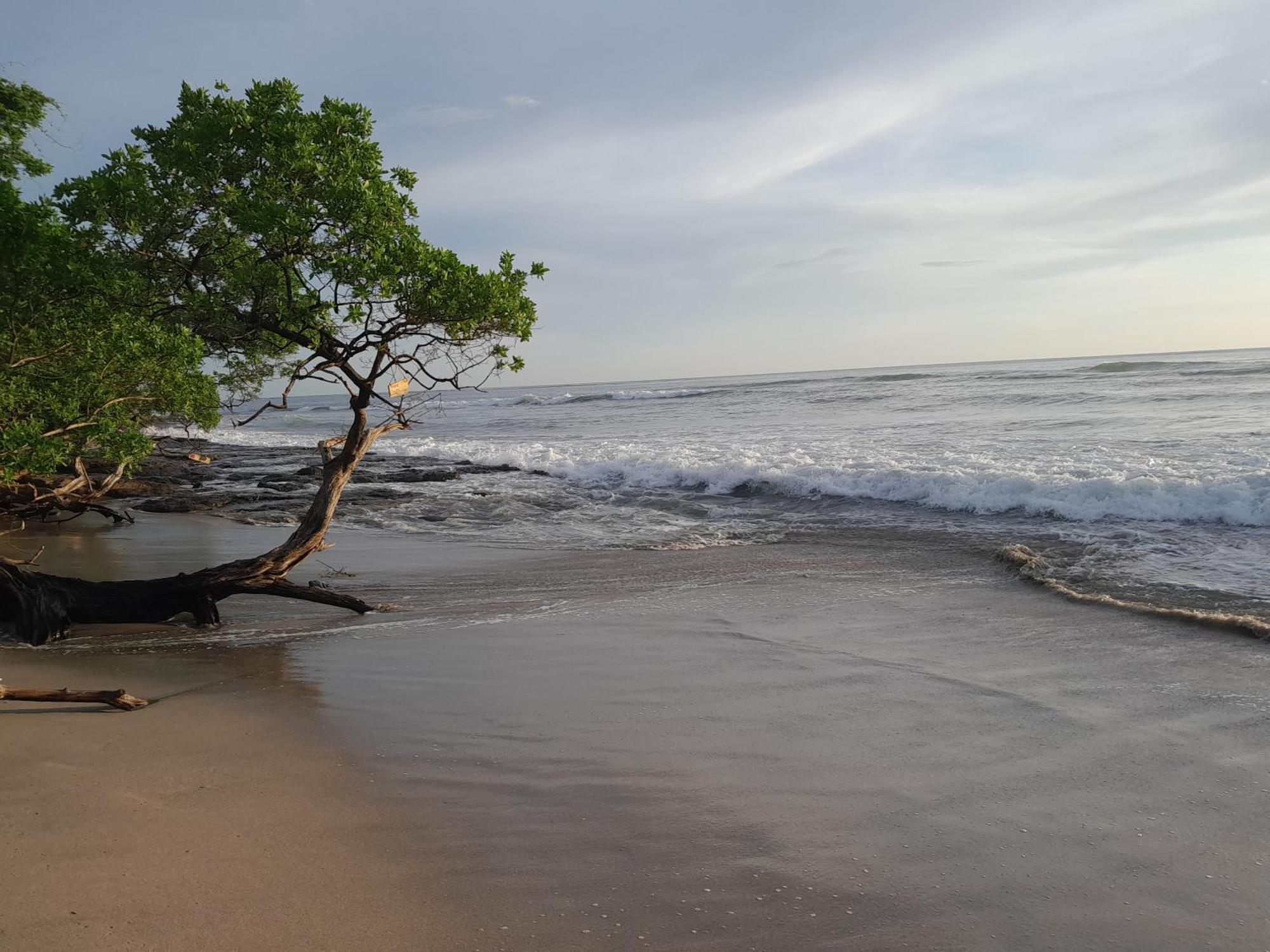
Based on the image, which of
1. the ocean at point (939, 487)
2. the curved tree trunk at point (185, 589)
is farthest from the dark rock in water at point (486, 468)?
the curved tree trunk at point (185, 589)

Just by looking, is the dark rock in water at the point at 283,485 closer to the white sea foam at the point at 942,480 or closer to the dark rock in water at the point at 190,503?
the dark rock in water at the point at 190,503

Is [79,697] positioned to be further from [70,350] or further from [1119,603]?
[1119,603]

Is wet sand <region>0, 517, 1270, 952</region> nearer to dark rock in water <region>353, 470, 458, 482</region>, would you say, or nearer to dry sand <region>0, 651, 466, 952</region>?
dry sand <region>0, 651, 466, 952</region>

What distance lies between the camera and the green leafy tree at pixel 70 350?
5977 millimetres

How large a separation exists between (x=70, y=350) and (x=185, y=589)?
2382 millimetres

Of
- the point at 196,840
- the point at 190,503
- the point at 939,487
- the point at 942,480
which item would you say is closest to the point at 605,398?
the point at 190,503

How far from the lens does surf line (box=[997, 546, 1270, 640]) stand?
7156 mm

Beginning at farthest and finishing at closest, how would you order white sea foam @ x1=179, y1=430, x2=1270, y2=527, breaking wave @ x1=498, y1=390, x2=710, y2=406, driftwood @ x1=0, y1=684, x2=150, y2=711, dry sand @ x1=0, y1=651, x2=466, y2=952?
breaking wave @ x1=498, y1=390, x2=710, y2=406
white sea foam @ x1=179, y1=430, x2=1270, y2=527
driftwood @ x1=0, y1=684, x2=150, y2=711
dry sand @ x1=0, y1=651, x2=466, y2=952

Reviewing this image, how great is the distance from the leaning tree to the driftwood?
2598 mm

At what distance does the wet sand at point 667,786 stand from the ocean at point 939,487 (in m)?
2.58

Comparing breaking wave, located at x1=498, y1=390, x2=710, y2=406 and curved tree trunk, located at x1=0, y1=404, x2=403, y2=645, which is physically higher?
breaking wave, located at x1=498, y1=390, x2=710, y2=406

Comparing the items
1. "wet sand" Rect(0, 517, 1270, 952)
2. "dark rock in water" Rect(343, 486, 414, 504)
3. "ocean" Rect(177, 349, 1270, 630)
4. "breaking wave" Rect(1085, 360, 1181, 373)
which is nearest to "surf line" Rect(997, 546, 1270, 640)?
"ocean" Rect(177, 349, 1270, 630)

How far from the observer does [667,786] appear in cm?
431

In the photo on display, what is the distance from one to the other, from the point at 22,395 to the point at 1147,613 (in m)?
9.84
